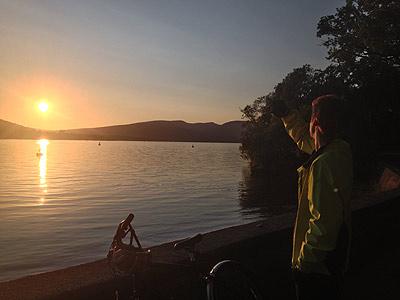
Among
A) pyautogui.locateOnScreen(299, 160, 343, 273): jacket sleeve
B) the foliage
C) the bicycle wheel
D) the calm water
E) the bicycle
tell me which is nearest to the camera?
pyautogui.locateOnScreen(299, 160, 343, 273): jacket sleeve

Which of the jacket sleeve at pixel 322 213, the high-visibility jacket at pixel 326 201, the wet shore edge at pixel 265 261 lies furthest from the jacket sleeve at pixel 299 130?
the wet shore edge at pixel 265 261

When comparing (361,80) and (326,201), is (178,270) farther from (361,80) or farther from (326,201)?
(361,80)

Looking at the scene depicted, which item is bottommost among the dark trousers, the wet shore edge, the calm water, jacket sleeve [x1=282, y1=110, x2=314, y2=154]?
the calm water

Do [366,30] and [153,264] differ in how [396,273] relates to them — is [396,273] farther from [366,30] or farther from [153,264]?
[366,30]

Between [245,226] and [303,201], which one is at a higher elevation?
[303,201]

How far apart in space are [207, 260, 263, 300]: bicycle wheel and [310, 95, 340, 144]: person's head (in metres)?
1.35

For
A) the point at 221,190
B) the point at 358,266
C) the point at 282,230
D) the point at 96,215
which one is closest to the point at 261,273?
the point at 282,230

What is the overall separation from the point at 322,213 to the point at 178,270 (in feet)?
4.81

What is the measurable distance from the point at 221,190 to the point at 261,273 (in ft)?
129

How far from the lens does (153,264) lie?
3.08 meters

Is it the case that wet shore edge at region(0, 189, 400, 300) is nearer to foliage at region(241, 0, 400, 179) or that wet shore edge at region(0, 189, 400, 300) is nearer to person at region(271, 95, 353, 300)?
person at region(271, 95, 353, 300)

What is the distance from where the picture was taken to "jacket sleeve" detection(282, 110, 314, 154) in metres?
3.77

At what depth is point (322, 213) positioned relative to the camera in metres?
2.71

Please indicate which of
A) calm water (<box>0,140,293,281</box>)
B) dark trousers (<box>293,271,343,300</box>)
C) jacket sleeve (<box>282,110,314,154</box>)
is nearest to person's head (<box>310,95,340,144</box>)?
jacket sleeve (<box>282,110,314,154</box>)
